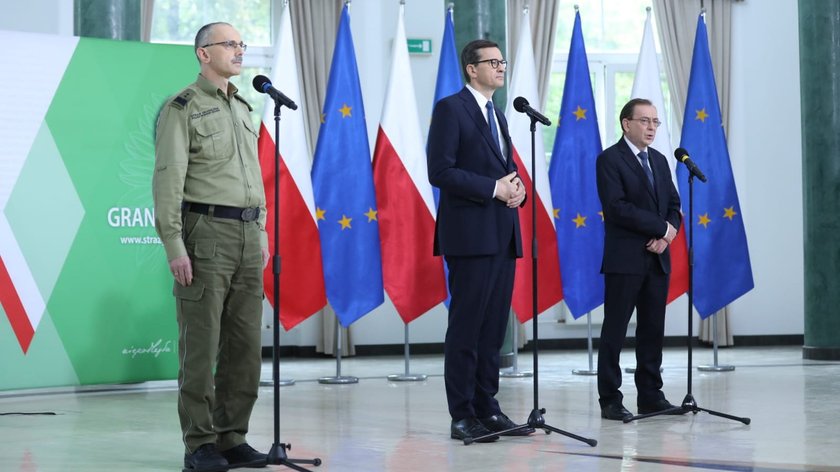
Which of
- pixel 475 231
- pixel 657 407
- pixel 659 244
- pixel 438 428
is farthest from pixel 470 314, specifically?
pixel 657 407

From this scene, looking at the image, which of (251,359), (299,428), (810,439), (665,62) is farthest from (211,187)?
(665,62)

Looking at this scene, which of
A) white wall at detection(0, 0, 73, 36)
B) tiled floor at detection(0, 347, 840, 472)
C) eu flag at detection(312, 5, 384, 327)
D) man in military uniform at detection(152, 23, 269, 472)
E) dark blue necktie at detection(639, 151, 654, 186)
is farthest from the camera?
white wall at detection(0, 0, 73, 36)

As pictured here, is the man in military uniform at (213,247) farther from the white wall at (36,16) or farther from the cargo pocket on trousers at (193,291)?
the white wall at (36,16)

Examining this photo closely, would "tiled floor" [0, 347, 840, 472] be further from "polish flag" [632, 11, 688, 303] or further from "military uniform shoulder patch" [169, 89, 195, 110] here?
"military uniform shoulder patch" [169, 89, 195, 110]

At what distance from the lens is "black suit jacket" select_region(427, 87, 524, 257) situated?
445cm

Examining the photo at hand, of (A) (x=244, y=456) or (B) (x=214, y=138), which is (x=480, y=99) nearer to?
(B) (x=214, y=138)

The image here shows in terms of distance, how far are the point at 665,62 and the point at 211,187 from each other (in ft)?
23.0

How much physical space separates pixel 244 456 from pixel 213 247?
0.81m

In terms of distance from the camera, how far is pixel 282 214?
7051mm

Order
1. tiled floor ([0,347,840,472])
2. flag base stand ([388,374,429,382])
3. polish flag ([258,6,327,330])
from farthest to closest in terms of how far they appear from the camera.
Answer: flag base stand ([388,374,429,382]) → polish flag ([258,6,327,330]) → tiled floor ([0,347,840,472])

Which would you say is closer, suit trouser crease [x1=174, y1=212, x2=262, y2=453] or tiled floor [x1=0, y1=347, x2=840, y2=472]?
suit trouser crease [x1=174, y1=212, x2=262, y2=453]

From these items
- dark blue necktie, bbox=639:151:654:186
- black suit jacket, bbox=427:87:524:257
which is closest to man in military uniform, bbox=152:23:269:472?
black suit jacket, bbox=427:87:524:257

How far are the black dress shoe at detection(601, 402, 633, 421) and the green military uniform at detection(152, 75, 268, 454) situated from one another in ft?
6.61

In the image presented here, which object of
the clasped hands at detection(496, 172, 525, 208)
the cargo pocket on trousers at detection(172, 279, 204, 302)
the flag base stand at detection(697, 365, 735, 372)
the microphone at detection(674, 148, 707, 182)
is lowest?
the flag base stand at detection(697, 365, 735, 372)
